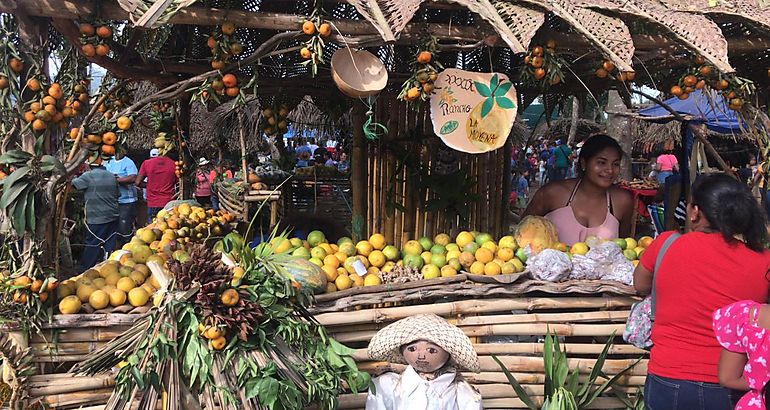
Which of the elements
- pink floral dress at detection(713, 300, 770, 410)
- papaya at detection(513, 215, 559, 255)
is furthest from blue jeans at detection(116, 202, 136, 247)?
pink floral dress at detection(713, 300, 770, 410)

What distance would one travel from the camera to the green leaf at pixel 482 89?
10.8ft

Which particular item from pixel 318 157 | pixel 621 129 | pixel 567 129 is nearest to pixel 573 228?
pixel 621 129

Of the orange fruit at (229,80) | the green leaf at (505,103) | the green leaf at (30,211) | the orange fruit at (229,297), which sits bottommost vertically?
the orange fruit at (229,297)

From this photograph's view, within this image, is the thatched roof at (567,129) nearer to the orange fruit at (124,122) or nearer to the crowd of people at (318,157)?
the crowd of people at (318,157)

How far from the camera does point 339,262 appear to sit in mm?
3709

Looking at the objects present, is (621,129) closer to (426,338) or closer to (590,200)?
(590,200)

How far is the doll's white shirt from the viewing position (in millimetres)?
2639

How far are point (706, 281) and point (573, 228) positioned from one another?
1922mm

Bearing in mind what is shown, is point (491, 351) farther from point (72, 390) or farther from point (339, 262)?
point (72, 390)

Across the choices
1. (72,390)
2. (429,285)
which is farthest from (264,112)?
(72,390)

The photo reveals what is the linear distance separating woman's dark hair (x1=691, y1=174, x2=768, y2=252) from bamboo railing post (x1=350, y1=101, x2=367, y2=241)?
255cm

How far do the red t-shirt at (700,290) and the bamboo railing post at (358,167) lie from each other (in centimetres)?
242

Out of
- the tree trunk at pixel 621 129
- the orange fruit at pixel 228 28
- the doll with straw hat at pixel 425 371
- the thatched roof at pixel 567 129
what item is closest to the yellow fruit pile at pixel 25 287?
the orange fruit at pixel 228 28

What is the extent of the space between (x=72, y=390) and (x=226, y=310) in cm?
115
